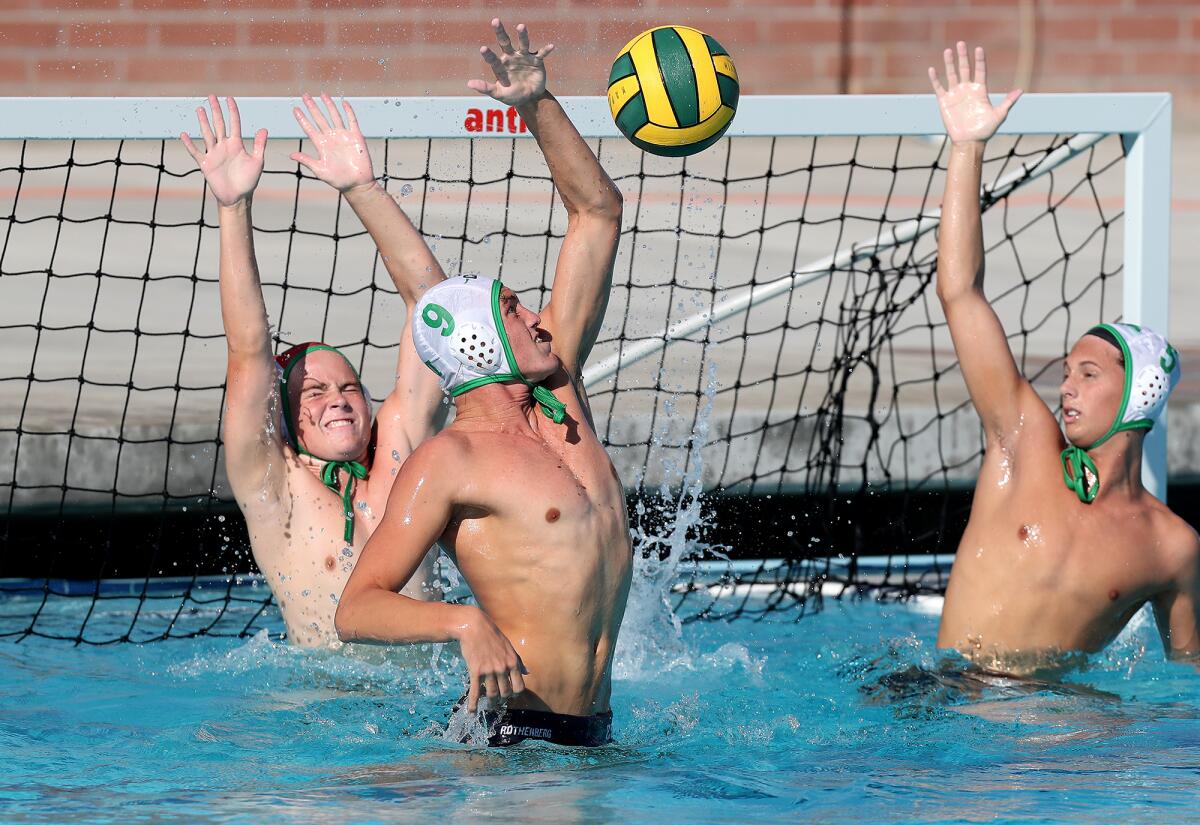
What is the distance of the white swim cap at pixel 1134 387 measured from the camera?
13.3ft

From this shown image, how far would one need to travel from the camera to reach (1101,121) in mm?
4746

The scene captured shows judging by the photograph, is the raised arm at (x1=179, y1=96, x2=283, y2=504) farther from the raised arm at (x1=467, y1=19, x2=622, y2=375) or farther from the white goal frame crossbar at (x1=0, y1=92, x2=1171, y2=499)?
the raised arm at (x1=467, y1=19, x2=622, y2=375)

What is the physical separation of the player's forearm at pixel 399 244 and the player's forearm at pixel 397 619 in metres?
1.20

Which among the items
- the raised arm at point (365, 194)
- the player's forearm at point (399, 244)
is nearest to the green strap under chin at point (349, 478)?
the raised arm at point (365, 194)

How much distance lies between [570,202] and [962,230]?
44.7 inches

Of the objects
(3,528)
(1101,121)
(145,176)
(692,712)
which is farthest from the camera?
(145,176)

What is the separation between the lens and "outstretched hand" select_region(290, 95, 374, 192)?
3932 mm

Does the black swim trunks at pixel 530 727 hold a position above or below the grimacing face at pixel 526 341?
below

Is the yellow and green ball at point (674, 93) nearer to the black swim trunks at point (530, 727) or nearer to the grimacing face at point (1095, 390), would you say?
the grimacing face at point (1095, 390)

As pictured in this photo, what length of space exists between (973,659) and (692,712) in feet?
2.62

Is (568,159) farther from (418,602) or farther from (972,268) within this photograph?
(972,268)

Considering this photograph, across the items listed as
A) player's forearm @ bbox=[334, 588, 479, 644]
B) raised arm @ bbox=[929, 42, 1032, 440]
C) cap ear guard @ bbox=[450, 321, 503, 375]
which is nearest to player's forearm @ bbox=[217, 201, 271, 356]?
cap ear guard @ bbox=[450, 321, 503, 375]

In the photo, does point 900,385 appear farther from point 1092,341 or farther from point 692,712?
point 692,712

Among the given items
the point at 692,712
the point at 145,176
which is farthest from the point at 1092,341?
the point at 145,176
